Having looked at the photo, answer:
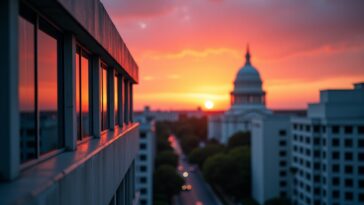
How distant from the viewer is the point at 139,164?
141 feet

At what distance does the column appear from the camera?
11.6 ft

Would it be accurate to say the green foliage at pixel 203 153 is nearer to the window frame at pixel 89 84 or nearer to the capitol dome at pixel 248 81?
the capitol dome at pixel 248 81

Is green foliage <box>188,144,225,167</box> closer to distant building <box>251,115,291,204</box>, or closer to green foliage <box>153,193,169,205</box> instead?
distant building <box>251,115,291,204</box>

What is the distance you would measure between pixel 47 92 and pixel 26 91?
779 millimetres

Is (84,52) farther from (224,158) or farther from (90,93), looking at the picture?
(224,158)

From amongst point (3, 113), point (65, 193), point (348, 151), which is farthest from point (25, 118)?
point (348, 151)

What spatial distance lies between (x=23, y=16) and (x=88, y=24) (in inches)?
55.5

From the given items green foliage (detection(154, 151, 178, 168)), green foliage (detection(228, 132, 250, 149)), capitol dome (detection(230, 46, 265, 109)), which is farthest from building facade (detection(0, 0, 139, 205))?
capitol dome (detection(230, 46, 265, 109))

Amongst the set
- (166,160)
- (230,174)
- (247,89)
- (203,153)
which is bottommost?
(230,174)

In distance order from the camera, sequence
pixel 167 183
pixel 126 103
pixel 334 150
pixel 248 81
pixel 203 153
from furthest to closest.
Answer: pixel 248 81 < pixel 203 153 < pixel 167 183 < pixel 334 150 < pixel 126 103

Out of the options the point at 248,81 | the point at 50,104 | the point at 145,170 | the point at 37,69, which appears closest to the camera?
the point at 37,69

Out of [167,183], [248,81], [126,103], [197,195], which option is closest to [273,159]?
[197,195]

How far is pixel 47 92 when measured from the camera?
16.1 feet

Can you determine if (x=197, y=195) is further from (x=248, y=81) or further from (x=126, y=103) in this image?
(x=248, y=81)
